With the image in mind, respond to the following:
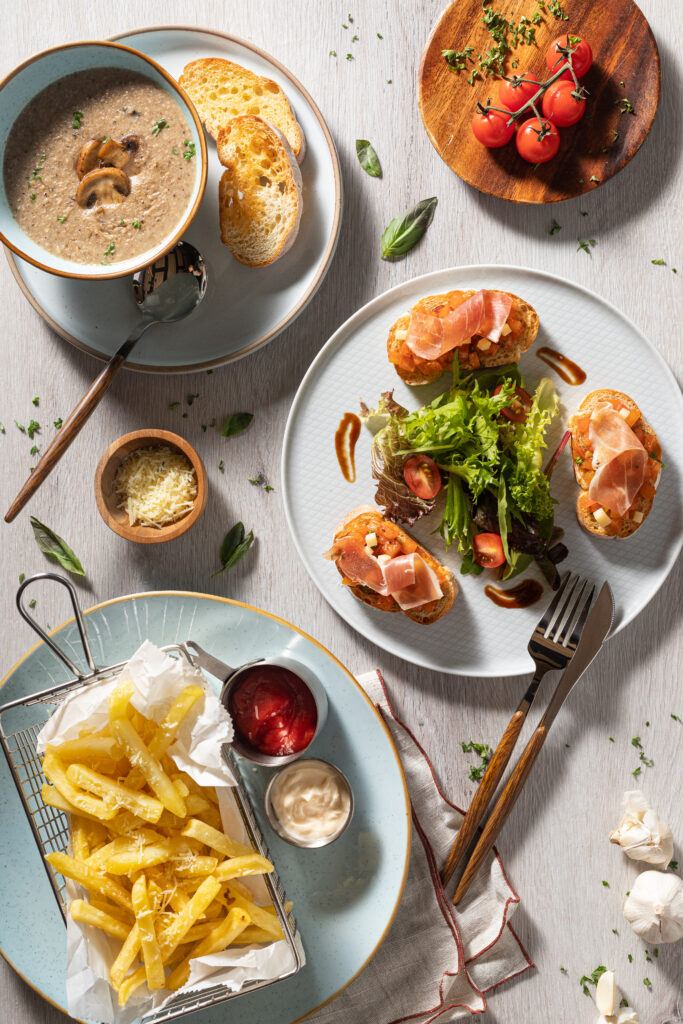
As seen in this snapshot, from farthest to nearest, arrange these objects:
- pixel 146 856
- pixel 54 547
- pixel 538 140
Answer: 1. pixel 54 547
2. pixel 538 140
3. pixel 146 856

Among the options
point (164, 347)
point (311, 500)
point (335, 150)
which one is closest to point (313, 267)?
point (335, 150)

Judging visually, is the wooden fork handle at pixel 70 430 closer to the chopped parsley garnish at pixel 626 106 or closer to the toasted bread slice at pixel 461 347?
the toasted bread slice at pixel 461 347

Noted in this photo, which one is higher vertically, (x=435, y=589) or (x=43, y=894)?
(x=435, y=589)

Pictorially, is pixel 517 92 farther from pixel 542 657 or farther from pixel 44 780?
pixel 44 780

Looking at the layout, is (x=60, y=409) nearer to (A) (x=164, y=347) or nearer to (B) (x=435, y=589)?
(A) (x=164, y=347)

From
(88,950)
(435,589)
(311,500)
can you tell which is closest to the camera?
(88,950)

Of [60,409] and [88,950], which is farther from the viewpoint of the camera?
[60,409]

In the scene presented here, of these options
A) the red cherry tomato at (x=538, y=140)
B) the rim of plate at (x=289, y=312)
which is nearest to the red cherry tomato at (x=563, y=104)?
the red cherry tomato at (x=538, y=140)

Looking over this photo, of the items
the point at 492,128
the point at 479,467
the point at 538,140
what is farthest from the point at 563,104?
the point at 479,467
